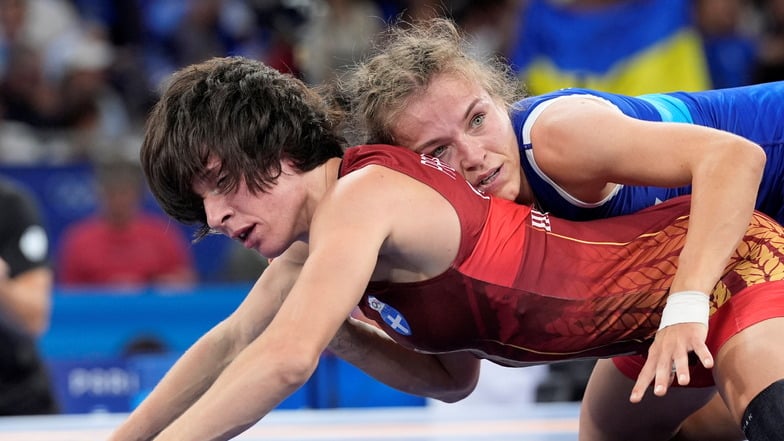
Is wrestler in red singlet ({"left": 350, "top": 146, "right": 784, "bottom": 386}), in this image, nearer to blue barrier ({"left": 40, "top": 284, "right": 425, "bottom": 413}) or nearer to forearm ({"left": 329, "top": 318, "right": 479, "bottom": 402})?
forearm ({"left": 329, "top": 318, "right": 479, "bottom": 402})

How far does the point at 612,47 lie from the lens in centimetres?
498

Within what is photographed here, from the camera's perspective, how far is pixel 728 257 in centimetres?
204

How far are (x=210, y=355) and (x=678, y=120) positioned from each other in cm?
116

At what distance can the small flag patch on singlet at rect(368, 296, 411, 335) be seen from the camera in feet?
7.08

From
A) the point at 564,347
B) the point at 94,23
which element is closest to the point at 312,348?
the point at 564,347

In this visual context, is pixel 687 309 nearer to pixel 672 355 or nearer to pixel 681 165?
pixel 672 355

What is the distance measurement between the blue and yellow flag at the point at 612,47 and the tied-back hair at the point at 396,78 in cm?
253

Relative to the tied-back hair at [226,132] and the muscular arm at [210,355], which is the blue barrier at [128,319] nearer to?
the muscular arm at [210,355]

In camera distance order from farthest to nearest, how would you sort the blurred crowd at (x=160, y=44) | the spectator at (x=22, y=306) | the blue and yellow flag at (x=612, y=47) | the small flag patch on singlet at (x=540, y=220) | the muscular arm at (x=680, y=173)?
1. the blurred crowd at (x=160, y=44)
2. the blue and yellow flag at (x=612, y=47)
3. the spectator at (x=22, y=306)
4. the small flag patch on singlet at (x=540, y=220)
5. the muscular arm at (x=680, y=173)

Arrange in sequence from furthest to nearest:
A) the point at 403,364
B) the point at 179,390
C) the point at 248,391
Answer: the point at 403,364, the point at 179,390, the point at 248,391

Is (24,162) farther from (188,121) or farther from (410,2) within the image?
(188,121)

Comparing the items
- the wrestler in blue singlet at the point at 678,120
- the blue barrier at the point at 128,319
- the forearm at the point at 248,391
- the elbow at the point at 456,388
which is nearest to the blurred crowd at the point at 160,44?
the blue barrier at the point at 128,319

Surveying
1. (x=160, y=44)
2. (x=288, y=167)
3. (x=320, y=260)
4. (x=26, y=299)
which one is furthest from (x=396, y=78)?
(x=160, y=44)

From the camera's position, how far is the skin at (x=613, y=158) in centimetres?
201
